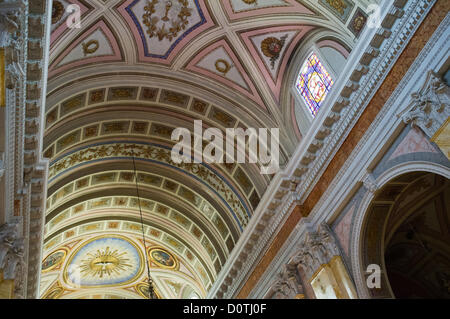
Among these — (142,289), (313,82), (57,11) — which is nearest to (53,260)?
(142,289)

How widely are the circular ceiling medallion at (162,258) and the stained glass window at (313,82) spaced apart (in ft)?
36.9

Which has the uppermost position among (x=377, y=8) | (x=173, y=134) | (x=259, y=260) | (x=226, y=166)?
(x=173, y=134)

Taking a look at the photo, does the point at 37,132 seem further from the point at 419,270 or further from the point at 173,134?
the point at 419,270

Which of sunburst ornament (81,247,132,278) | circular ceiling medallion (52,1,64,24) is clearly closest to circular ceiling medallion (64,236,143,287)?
sunburst ornament (81,247,132,278)

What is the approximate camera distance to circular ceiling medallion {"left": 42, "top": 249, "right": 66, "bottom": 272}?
19.3m

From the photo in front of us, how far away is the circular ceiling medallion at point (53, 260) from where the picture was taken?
1926 cm

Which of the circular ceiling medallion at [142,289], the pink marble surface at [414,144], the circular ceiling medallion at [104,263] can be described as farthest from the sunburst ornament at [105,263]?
the pink marble surface at [414,144]

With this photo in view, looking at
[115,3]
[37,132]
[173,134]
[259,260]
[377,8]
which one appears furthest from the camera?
[173,134]

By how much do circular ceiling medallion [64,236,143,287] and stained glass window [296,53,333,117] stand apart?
12255 mm

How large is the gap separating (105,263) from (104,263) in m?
0.05

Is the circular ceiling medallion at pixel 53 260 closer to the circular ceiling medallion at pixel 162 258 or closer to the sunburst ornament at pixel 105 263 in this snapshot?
the sunburst ornament at pixel 105 263

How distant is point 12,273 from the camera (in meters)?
8.88

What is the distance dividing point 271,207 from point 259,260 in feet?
6.35
